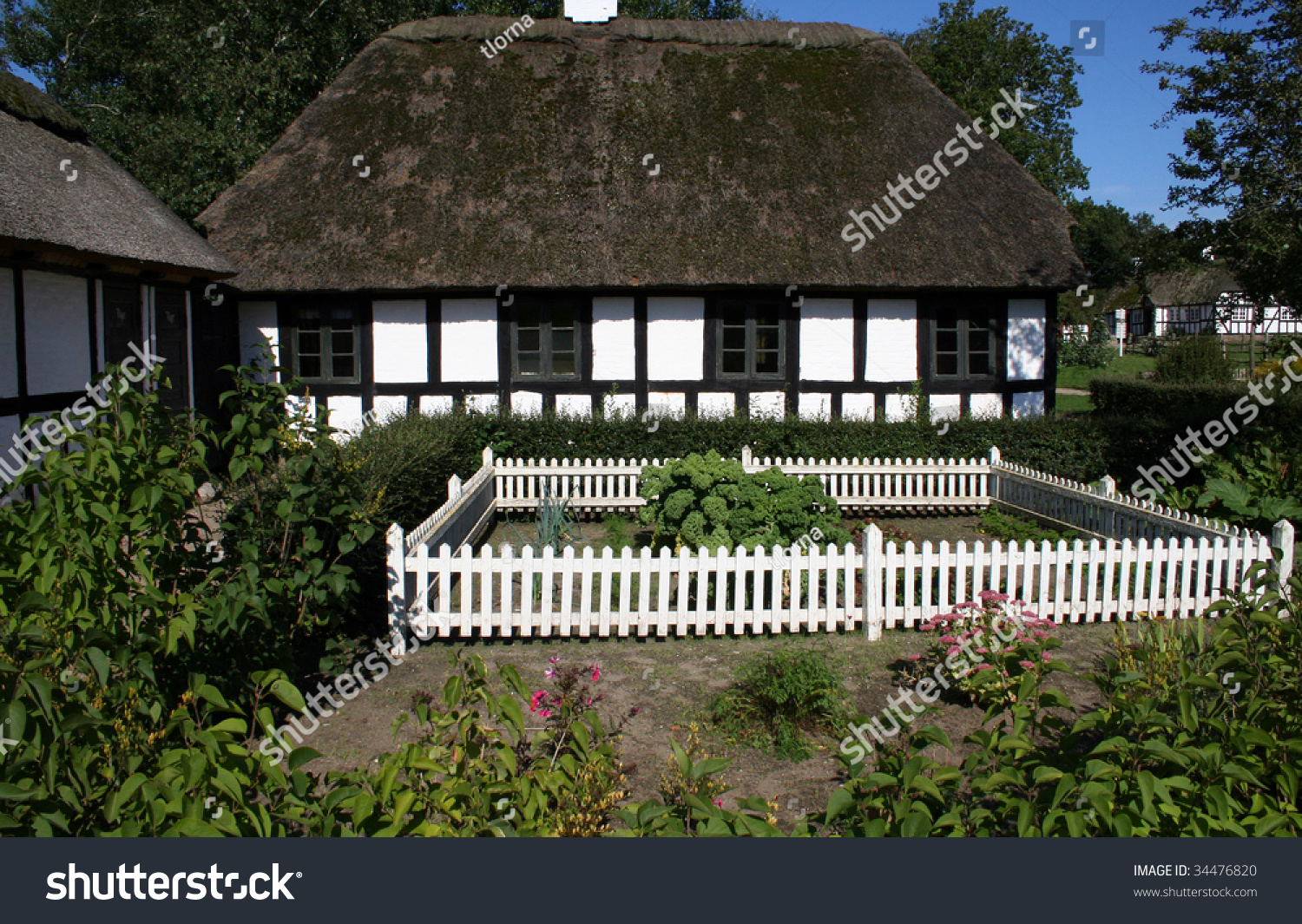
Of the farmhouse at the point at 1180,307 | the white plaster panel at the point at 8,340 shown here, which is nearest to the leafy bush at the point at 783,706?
the white plaster panel at the point at 8,340

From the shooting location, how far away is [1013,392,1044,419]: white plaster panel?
16375mm

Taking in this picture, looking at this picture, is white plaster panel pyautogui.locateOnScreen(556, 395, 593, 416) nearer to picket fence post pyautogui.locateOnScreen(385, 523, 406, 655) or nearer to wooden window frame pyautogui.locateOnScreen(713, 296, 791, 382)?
wooden window frame pyautogui.locateOnScreen(713, 296, 791, 382)

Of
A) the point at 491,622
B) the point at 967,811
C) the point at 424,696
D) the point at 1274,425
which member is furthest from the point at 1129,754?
the point at 1274,425

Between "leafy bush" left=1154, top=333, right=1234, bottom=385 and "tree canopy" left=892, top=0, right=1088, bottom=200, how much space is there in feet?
35.4

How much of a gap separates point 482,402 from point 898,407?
7187 mm

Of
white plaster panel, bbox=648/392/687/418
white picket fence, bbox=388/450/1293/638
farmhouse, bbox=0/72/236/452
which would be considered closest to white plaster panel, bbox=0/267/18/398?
farmhouse, bbox=0/72/236/452

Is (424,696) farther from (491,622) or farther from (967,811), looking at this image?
(491,622)

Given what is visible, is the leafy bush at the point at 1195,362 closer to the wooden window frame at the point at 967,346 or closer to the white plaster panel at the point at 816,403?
the wooden window frame at the point at 967,346

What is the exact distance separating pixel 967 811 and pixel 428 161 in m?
16.0

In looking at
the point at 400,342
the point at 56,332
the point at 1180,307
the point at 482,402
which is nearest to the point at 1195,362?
the point at 482,402

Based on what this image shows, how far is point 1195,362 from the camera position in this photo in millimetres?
25078

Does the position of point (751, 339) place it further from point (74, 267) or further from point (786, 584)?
point (74, 267)

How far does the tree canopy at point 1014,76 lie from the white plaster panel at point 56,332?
3096cm

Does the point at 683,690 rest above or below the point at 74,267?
below
